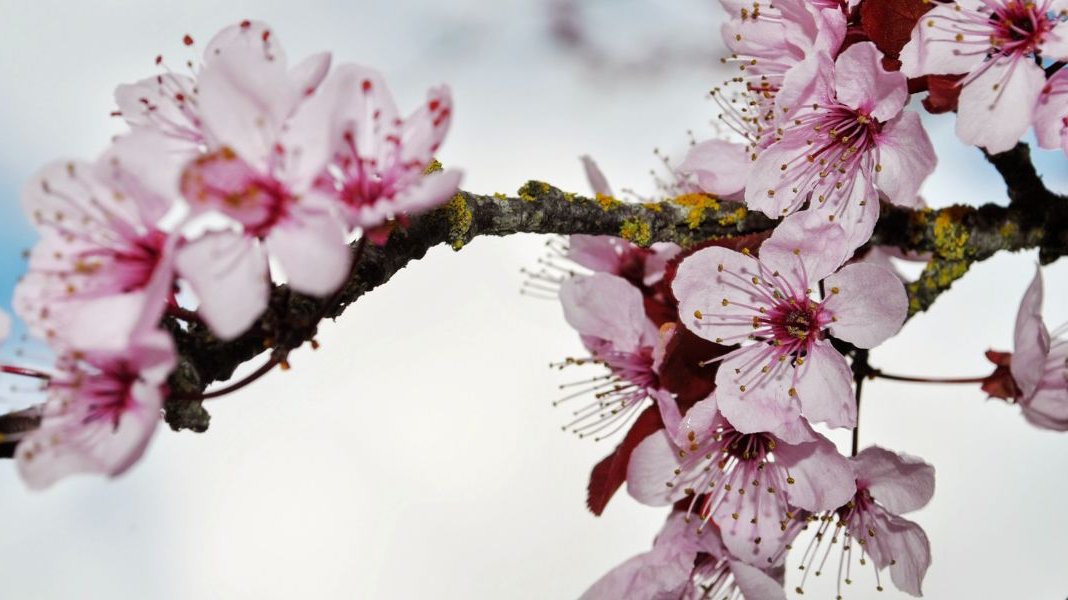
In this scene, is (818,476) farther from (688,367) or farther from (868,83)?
(868,83)

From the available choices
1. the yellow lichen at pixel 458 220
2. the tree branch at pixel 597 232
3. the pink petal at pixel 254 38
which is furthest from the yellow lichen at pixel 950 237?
the pink petal at pixel 254 38

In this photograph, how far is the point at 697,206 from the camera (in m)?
1.27

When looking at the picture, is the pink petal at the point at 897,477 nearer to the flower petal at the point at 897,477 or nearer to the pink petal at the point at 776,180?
the flower petal at the point at 897,477

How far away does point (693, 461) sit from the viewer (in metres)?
1.13

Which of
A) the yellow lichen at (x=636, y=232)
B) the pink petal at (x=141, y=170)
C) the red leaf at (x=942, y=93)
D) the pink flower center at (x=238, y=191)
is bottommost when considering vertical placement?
the pink petal at (x=141, y=170)

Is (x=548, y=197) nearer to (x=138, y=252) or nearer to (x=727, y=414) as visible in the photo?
(x=727, y=414)

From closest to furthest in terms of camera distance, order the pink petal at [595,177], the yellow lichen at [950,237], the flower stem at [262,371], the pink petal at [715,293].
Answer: the flower stem at [262,371], the pink petal at [715,293], the yellow lichen at [950,237], the pink petal at [595,177]

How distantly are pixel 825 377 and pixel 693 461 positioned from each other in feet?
0.70

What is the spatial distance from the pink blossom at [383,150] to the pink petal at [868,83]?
0.47m

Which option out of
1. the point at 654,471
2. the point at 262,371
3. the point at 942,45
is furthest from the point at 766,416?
the point at 262,371

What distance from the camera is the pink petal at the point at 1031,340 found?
1067 millimetres

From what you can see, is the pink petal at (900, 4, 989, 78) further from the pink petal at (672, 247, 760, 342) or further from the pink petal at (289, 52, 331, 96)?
the pink petal at (289, 52, 331, 96)

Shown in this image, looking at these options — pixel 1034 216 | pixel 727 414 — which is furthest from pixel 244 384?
pixel 1034 216

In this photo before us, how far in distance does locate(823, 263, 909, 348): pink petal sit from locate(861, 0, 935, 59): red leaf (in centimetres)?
25
